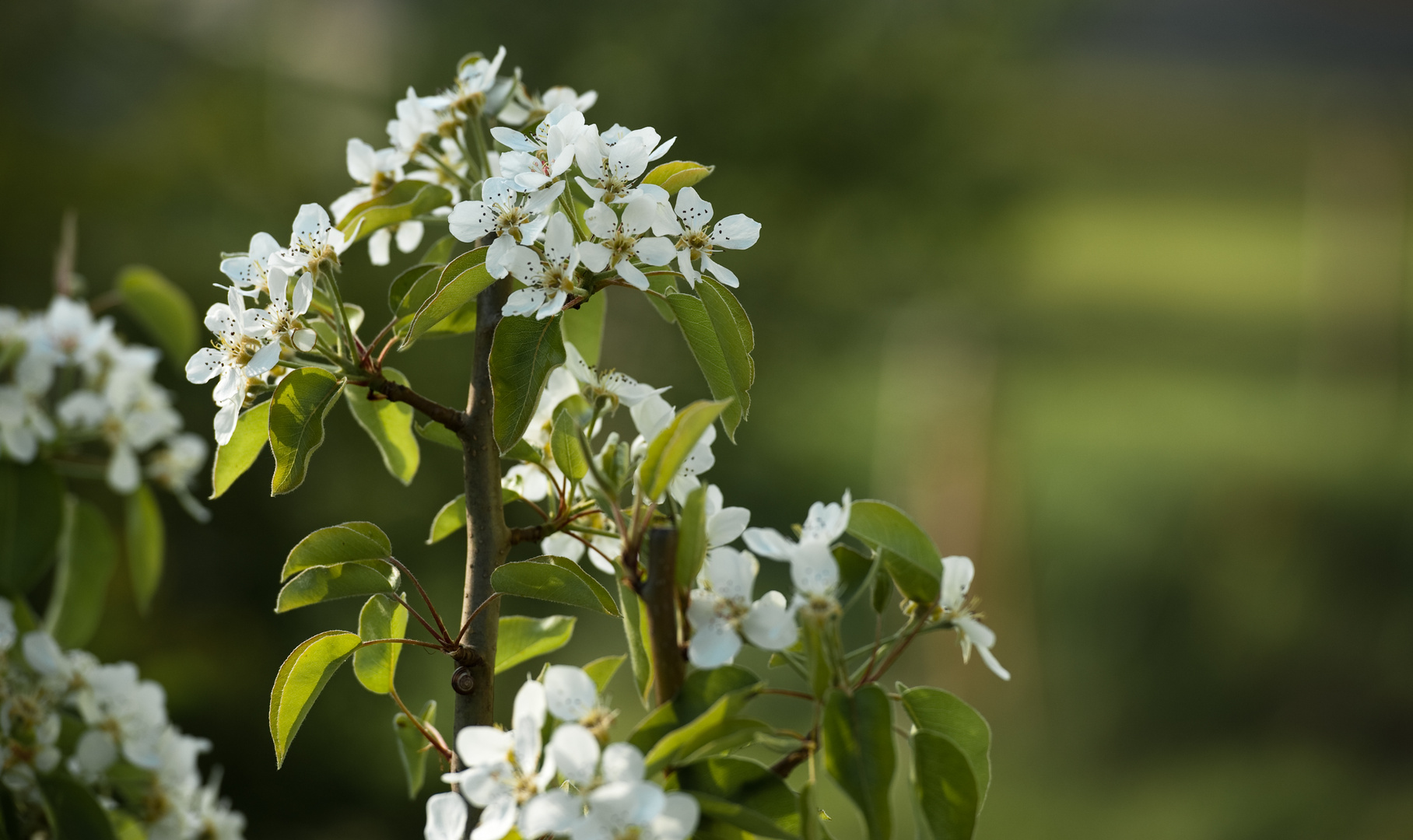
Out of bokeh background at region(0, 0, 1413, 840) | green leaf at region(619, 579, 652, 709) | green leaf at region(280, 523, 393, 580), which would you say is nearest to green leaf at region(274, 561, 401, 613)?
green leaf at region(280, 523, 393, 580)

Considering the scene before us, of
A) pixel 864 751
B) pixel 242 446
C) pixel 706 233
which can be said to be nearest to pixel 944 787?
pixel 864 751

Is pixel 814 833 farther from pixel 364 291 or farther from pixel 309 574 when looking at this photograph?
pixel 364 291

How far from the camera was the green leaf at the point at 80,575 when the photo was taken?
772 mm

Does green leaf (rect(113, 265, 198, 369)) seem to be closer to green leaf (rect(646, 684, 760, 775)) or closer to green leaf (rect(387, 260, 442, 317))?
green leaf (rect(387, 260, 442, 317))

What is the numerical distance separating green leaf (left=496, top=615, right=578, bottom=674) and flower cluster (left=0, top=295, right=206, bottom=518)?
0.27 m

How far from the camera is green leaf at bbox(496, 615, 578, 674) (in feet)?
1.81

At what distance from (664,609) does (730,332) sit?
127 mm

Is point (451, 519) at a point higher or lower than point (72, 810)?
higher

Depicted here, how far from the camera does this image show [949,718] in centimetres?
43

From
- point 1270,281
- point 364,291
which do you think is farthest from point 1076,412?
point 364,291

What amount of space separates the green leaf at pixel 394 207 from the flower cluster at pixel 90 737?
0.28 m

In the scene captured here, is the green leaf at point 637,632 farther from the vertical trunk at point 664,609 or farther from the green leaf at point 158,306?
the green leaf at point 158,306

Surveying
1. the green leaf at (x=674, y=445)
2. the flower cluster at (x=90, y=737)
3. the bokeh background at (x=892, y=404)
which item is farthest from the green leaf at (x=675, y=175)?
the bokeh background at (x=892, y=404)

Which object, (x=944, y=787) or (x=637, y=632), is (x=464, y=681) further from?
(x=944, y=787)
